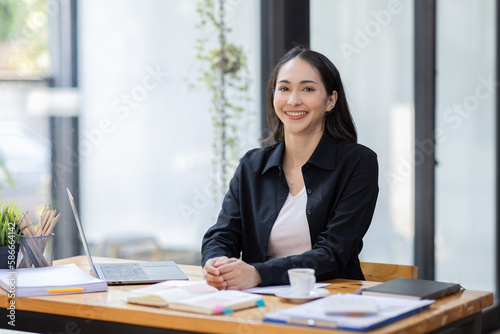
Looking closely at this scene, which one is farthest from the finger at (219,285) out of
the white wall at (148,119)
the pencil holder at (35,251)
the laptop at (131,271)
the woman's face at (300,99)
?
the white wall at (148,119)

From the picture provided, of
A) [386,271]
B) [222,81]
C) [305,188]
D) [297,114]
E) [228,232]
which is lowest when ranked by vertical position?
[386,271]

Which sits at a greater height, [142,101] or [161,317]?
[142,101]

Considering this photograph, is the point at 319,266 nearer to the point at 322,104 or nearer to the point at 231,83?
the point at 322,104

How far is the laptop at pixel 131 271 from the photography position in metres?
1.97

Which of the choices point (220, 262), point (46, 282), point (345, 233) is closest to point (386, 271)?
point (345, 233)

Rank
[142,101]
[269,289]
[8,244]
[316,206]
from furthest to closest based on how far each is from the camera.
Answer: [142,101]
[316,206]
[8,244]
[269,289]

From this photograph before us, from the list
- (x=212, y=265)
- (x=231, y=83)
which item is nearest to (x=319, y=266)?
(x=212, y=265)

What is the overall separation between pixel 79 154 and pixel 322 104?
130 centimetres

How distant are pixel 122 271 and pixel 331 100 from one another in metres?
0.96

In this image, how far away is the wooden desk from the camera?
1.48 metres

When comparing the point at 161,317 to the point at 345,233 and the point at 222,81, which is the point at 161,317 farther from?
the point at 222,81

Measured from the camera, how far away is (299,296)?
1.67m

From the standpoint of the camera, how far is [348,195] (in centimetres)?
220

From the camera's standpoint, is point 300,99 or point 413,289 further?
point 300,99
